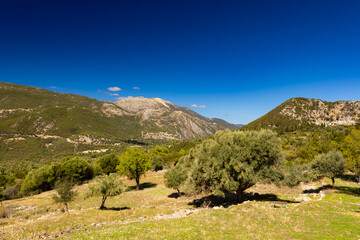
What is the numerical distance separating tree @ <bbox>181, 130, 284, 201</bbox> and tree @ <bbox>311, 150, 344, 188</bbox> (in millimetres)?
20546

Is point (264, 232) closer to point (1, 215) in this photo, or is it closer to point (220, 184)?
point (220, 184)

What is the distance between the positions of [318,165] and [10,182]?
127191 mm

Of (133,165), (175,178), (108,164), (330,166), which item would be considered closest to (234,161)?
(175,178)

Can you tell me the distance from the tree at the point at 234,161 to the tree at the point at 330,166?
20.5m

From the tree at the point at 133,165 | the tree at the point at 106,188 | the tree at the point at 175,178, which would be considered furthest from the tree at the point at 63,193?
the tree at the point at 133,165

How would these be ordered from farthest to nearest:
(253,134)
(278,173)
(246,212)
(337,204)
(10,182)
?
(10,182) → (253,134) → (278,173) → (337,204) → (246,212)

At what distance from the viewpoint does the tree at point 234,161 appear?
2662 cm

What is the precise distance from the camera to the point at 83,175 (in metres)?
81.0

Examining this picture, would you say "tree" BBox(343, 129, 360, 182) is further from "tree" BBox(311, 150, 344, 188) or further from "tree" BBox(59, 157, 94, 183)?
"tree" BBox(59, 157, 94, 183)

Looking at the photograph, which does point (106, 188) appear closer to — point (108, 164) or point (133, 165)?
point (133, 165)

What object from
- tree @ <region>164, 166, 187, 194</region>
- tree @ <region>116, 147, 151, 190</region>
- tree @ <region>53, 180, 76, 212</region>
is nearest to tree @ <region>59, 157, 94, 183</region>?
tree @ <region>116, 147, 151, 190</region>

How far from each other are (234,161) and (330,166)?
30.1 metres

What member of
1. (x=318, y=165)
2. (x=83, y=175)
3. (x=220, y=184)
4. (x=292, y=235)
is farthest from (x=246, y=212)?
(x=83, y=175)

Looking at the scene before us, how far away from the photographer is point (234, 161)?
26750 mm
